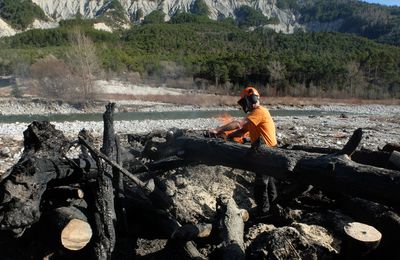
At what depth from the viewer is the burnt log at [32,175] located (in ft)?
14.1

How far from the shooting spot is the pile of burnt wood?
14.2ft

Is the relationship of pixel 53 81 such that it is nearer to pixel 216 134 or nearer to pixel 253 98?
pixel 216 134

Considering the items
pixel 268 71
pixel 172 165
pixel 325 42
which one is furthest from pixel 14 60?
pixel 325 42

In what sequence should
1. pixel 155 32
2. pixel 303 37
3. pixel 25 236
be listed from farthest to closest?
pixel 303 37 → pixel 155 32 → pixel 25 236

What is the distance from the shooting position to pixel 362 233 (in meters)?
4.15

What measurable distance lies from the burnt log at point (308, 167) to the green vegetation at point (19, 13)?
12553cm

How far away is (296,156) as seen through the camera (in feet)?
16.6

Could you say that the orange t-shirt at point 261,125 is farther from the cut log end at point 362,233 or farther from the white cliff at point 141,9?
the white cliff at point 141,9

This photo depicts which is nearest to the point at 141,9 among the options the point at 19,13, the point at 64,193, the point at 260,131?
the point at 19,13

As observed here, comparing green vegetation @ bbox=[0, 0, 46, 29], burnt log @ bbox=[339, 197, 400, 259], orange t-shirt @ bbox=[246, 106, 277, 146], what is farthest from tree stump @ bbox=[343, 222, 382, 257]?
green vegetation @ bbox=[0, 0, 46, 29]

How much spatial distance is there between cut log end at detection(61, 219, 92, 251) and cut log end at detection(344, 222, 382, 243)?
2.65 meters

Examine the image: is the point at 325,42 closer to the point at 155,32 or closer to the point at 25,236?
the point at 155,32

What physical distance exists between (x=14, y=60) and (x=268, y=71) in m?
35.6

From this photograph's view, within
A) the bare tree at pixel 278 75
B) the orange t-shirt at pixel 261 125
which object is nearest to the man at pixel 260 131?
the orange t-shirt at pixel 261 125
